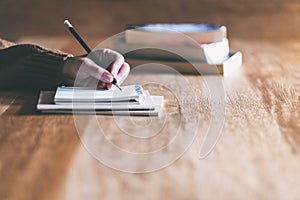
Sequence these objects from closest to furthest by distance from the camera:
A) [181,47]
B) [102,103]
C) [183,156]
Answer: [183,156]
[102,103]
[181,47]

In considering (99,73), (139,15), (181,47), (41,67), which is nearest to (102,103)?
(99,73)

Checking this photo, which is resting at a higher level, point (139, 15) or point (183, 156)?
point (183, 156)

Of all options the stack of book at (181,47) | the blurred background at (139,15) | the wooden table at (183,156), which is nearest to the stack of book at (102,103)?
the wooden table at (183,156)

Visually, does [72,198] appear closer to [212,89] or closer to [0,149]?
[0,149]

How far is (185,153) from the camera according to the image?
1.14m

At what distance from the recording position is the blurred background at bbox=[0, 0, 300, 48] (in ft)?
7.07

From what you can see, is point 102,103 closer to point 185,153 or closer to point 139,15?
point 185,153

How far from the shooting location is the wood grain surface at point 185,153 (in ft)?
3.24

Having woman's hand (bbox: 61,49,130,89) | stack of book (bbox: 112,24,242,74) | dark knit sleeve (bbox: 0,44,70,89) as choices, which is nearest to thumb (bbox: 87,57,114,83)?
woman's hand (bbox: 61,49,130,89)

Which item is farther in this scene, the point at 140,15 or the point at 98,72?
the point at 140,15

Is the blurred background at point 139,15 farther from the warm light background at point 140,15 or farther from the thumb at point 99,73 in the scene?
the thumb at point 99,73

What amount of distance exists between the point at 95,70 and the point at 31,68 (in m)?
0.20

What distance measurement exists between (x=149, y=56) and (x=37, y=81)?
0.40 meters

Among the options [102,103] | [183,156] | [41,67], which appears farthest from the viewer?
Result: [41,67]
